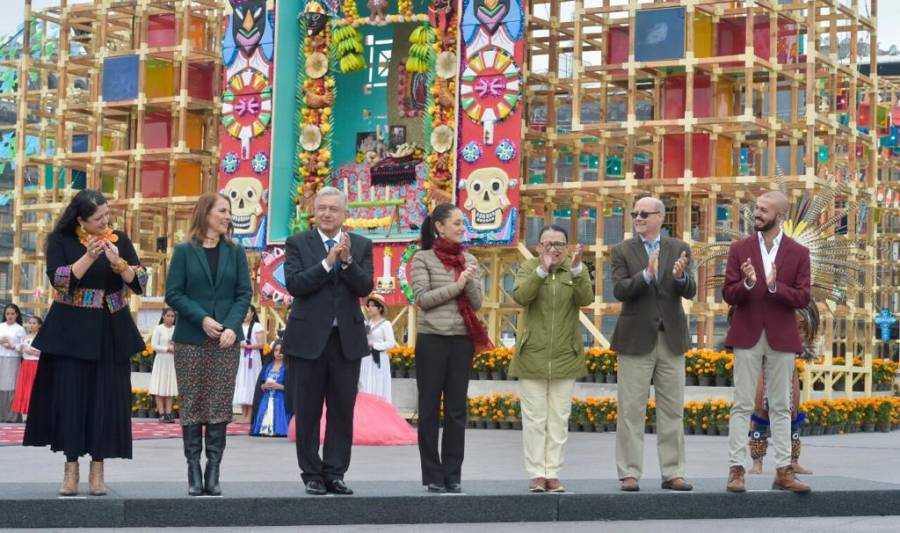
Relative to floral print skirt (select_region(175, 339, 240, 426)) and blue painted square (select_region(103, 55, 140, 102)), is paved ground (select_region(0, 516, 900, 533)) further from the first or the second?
blue painted square (select_region(103, 55, 140, 102))

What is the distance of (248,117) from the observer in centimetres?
2523

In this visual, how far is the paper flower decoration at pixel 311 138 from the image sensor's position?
81.3ft

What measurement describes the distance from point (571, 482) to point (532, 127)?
14048 mm

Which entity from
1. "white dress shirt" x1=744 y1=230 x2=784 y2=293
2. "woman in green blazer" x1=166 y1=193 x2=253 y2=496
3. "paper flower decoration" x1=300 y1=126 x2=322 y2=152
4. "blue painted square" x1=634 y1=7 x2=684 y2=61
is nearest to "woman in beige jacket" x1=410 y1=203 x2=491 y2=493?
"woman in green blazer" x1=166 y1=193 x2=253 y2=496

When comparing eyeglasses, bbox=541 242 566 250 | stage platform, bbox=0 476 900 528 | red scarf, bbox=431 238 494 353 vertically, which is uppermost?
eyeglasses, bbox=541 242 566 250

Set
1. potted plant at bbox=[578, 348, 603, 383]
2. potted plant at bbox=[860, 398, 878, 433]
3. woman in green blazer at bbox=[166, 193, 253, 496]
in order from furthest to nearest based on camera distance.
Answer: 1. potted plant at bbox=[860, 398, 878, 433]
2. potted plant at bbox=[578, 348, 603, 383]
3. woman in green blazer at bbox=[166, 193, 253, 496]

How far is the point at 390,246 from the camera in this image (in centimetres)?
2406

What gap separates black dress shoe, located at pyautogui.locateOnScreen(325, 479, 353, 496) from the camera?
10131 mm

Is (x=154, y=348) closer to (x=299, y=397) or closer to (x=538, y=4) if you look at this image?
(x=538, y=4)

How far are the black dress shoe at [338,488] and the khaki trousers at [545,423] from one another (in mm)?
1206

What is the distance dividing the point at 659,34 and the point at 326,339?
13.3m

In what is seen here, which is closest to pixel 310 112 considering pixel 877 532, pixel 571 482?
pixel 571 482

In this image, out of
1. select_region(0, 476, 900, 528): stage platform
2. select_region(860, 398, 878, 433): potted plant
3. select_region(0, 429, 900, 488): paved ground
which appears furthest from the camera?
select_region(860, 398, 878, 433): potted plant

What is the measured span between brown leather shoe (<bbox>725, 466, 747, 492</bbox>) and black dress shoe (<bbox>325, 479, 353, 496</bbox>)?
2496mm
